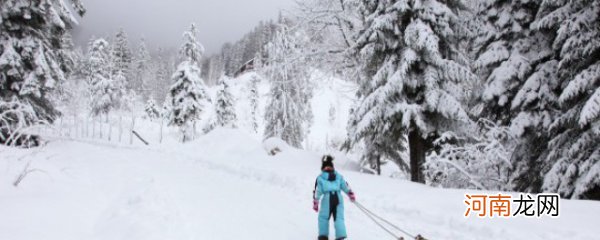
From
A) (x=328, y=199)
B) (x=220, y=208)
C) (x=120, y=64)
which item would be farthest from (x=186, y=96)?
(x=328, y=199)

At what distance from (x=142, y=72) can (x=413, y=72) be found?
88.8 metres

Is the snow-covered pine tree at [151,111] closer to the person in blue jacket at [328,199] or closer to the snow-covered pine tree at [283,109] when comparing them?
the snow-covered pine tree at [283,109]

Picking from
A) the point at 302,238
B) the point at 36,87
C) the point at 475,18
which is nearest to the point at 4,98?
the point at 36,87

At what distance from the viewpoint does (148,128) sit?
173 feet

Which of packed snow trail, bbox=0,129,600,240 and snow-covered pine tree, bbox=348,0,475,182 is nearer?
packed snow trail, bbox=0,129,600,240

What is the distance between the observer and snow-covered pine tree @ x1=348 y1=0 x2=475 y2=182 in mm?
11914

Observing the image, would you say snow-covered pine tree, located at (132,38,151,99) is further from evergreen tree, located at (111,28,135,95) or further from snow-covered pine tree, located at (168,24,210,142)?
snow-covered pine tree, located at (168,24,210,142)

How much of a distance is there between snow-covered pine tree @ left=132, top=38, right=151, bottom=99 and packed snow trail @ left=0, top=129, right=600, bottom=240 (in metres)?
76.3

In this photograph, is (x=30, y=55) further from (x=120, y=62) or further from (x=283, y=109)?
(x=120, y=62)

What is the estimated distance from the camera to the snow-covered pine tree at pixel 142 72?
8512 cm

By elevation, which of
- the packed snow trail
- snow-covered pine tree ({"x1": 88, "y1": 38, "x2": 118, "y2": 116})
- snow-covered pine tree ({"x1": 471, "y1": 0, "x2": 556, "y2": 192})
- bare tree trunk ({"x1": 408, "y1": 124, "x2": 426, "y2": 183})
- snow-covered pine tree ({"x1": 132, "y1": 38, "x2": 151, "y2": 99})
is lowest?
the packed snow trail

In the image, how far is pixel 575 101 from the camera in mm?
10914

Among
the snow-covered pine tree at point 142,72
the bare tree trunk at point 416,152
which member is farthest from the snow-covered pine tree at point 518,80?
the snow-covered pine tree at point 142,72

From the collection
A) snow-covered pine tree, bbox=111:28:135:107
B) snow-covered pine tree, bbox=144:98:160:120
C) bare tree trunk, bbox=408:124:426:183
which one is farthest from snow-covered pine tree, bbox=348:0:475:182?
snow-covered pine tree, bbox=144:98:160:120
